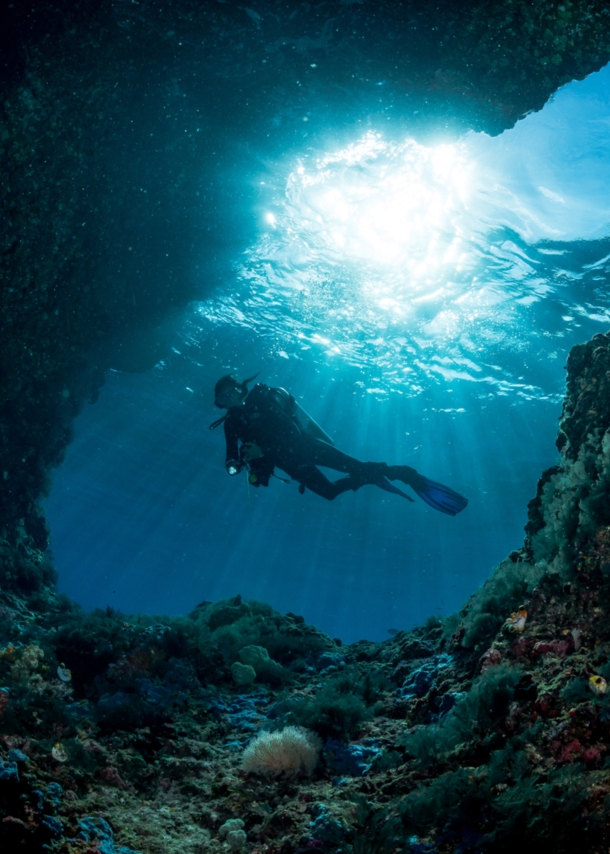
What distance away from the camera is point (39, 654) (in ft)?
16.6

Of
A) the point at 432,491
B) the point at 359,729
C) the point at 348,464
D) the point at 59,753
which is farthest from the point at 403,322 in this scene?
the point at 59,753

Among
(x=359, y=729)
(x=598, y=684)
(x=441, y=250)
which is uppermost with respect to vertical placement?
(x=441, y=250)

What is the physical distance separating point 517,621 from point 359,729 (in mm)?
1900

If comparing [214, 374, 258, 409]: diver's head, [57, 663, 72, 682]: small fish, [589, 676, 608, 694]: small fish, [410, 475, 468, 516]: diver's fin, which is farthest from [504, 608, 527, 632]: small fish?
[214, 374, 258, 409]: diver's head

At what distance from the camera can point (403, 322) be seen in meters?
15.7

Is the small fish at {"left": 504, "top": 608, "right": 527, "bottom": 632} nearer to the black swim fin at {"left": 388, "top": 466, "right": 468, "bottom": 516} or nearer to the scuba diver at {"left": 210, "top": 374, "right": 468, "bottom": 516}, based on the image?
the black swim fin at {"left": 388, "top": 466, "right": 468, "bottom": 516}

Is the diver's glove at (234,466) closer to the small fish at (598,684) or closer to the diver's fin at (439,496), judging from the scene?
the diver's fin at (439,496)

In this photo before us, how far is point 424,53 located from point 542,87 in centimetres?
204

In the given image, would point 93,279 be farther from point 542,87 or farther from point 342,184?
point 542,87

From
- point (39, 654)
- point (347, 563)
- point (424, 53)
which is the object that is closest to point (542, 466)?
point (424, 53)

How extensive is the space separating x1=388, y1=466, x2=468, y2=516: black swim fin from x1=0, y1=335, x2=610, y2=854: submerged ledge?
2983mm

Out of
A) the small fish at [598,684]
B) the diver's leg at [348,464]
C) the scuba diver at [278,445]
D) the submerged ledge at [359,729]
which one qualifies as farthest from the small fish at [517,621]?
the diver's leg at [348,464]

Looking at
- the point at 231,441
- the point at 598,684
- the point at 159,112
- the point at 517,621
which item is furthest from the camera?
the point at 231,441

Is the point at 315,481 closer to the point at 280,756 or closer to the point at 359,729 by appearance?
the point at 359,729
